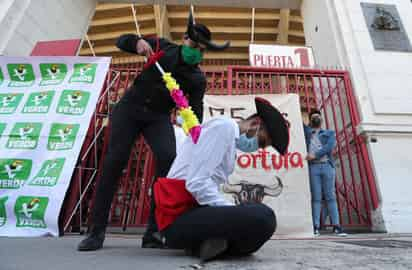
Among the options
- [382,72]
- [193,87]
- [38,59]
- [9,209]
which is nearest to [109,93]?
[38,59]

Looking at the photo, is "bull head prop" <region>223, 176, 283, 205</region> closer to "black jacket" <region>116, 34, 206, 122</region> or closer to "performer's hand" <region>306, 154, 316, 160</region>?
"performer's hand" <region>306, 154, 316, 160</region>

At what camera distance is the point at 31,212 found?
2.85m

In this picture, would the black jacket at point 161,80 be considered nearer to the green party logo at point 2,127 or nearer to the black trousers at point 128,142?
the black trousers at point 128,142

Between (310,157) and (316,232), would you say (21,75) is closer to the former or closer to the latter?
(310,157)

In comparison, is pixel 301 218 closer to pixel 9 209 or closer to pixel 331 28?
pixel 9 209

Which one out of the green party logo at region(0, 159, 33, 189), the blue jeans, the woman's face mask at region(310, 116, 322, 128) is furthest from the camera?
the woman's face mask at region(310, 116, 322, 128)

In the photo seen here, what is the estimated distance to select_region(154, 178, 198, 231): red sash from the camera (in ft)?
4.57

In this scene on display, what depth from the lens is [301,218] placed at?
3467 mm

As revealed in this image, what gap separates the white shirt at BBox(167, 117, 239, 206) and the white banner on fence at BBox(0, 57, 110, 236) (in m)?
2.12

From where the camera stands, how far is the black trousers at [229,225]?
4.25 feet

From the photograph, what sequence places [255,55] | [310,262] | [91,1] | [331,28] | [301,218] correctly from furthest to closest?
1. [91,1]
2. [255,55]
3. [331,28]
4. [301,218]
5. [310,262]

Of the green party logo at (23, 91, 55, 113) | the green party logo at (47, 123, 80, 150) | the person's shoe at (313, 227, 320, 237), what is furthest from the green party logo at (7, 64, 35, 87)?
the person's shoe at (313, 227, 320, 237)

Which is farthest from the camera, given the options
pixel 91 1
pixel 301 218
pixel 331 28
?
pixel 91 1

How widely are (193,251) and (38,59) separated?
3403 mm
